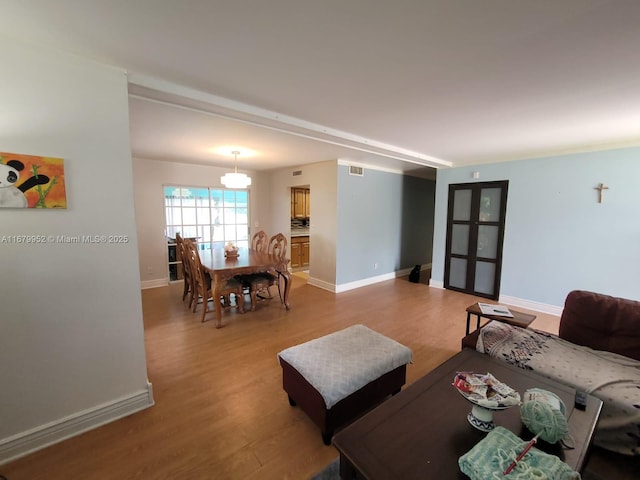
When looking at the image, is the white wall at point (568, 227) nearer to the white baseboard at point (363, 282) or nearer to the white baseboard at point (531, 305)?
the white baseboard at point (531, 305)

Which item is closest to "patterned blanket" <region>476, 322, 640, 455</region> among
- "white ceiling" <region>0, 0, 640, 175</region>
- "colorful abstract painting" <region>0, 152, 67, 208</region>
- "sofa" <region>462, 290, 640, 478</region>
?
"sofa" <region>462, 290, 640, 478</region>

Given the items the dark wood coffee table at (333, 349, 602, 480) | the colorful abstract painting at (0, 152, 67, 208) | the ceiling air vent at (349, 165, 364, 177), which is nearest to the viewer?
the dark wood coffee table at (333, 349, 602, 480)

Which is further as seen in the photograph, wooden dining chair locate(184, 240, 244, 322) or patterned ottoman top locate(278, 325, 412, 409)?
wooden dining chair locate(184, 240, 244, 322)

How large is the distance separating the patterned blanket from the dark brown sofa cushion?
0.11m

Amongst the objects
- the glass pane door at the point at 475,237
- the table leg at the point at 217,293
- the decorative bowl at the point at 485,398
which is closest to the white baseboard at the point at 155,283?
the table leg at the point at 217,293

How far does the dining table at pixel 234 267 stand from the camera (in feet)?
11.0

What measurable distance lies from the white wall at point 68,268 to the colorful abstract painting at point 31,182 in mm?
39

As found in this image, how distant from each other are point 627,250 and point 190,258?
5764 mm

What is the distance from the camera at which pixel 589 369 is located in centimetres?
184

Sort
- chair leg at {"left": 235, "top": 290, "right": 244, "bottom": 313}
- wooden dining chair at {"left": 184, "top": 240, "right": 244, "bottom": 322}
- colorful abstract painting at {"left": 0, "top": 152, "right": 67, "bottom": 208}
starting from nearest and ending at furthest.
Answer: colorful abstract painting at {"left": 0, "top": 152, "right": 67, "bottom": 208}
wooden dining chair at {"left": 184, "top": 240, "right": 244, "bottom": 322}
chair leg at {"left": 235, "top": 290, "right": 244, "bottom": 313}

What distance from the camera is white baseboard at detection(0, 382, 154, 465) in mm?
1596

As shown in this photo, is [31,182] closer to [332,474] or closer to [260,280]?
[332,474]

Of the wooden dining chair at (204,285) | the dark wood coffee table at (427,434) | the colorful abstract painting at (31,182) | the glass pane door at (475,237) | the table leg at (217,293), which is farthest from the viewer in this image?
the glass pane door at (475,237)

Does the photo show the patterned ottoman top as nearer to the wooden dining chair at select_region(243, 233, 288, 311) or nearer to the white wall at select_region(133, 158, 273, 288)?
the wooden dining chair at select_region(243, 233, 288, 311)
